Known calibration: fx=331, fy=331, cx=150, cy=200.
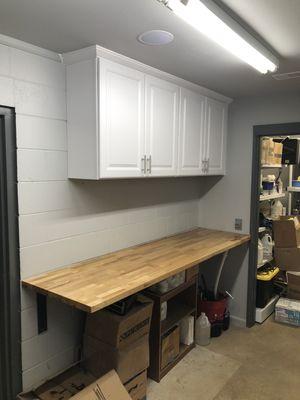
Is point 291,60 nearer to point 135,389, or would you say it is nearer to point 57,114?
point 57,114

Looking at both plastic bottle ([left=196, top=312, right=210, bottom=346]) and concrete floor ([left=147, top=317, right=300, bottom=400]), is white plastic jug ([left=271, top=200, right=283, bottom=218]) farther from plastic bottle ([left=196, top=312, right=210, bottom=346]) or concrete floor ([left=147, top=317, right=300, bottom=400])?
plastic bottle ([left=196, top=312, right=210, bottom=346])

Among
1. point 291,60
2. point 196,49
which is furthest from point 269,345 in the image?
point 196,49

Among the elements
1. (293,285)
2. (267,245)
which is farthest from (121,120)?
(293,285)

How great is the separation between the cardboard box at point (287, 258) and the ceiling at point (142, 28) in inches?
86.4

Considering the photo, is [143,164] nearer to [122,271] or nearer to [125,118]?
[125,118]

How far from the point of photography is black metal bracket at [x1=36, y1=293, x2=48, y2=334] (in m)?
2.08

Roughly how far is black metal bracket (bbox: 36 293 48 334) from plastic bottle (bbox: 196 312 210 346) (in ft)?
4.80

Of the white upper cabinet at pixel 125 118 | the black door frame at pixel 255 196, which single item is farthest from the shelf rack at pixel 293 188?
the white upper cabinet at pixel 125 118

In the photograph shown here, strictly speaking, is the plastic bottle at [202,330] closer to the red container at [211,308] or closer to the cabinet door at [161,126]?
the red container at [211,308]

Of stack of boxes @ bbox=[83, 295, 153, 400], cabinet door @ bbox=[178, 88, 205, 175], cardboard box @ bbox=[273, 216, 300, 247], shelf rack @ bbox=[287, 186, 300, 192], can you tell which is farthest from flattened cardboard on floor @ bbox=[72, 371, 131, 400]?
shelf rack @ bbox=[287, 186, 300, 192]

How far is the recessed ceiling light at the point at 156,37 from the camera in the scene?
1695 mm

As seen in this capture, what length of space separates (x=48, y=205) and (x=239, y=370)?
6.58 feet

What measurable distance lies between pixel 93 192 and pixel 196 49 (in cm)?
117

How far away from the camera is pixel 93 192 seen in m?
2.40
